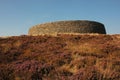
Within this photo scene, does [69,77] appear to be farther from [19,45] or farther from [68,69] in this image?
[19,45]

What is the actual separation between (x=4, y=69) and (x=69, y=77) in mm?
3207

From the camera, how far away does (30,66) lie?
1235cm

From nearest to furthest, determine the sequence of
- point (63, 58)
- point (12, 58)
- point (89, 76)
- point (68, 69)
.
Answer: point (89, 76), point (68, 69), point (63, 58), point (12, 58)

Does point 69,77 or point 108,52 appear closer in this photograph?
point 69,77

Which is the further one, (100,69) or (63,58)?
(63,58)

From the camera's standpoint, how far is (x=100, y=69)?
11.4 meters

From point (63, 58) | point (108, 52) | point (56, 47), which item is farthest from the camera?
point (56, 47)

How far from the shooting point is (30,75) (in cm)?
1123

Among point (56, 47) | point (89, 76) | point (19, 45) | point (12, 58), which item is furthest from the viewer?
point (19, 45)

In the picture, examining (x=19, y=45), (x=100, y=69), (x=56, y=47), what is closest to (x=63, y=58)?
(x=100, y=69)

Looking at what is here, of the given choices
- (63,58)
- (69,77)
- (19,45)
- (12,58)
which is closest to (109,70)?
(69,77)

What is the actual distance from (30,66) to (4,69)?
1.26 m

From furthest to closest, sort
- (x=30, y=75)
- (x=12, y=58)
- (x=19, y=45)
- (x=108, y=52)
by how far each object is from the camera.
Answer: (x=19, y=45)
(x=108, y=52)
(x=12, y=58)
(x=30, y=75)

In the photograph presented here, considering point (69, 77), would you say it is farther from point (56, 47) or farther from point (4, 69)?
point (56, 47)
